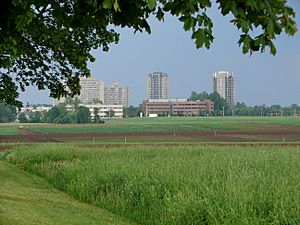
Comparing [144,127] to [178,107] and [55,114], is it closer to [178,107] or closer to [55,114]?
[55,114]

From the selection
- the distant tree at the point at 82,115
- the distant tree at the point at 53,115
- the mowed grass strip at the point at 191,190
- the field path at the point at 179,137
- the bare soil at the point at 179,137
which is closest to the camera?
the mowed grass strip at the point at 191,190

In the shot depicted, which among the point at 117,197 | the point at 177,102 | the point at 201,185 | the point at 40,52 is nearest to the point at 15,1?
the point at 201,185

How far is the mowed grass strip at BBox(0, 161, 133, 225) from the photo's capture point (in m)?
11.1

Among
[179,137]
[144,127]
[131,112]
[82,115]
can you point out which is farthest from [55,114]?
[179,137]

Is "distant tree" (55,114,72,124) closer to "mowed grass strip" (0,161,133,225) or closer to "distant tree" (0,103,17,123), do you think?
"distant tree" (0,103,17,123)

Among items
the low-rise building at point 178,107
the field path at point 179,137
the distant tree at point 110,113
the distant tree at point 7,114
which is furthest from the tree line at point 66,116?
the low-rise building at point 178,107

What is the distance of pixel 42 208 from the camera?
1270 centimetres

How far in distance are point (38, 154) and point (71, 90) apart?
9469mm

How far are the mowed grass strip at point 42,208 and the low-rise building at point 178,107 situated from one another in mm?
142294

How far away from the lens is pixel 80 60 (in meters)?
17.0

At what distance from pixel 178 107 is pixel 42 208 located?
504 ft

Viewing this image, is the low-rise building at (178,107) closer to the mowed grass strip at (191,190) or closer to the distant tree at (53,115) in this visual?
the distant tree at (53,115)

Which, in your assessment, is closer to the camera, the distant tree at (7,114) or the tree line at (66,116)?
the tree line at (66,116)

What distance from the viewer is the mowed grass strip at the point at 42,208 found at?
11078mm
